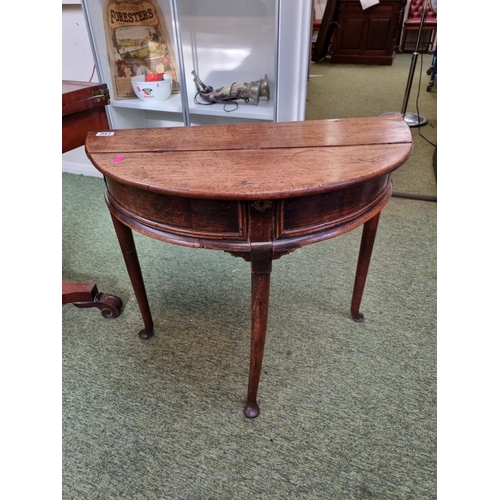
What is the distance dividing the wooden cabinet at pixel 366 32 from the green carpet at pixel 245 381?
15.8ft

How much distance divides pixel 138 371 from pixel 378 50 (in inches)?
230

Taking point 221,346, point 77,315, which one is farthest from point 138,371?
point 77,315

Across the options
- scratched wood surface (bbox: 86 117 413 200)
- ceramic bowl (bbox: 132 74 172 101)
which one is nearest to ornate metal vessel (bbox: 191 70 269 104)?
ceramic bowl (bbox: 132 74 172 101)

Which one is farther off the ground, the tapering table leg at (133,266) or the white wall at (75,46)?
the white wall at (75,46)

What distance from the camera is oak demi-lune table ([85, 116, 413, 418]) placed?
22.9 inches

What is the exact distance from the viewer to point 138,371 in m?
1.03

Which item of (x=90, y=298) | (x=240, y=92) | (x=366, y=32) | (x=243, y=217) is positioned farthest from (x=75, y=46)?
(x=366, y=32)

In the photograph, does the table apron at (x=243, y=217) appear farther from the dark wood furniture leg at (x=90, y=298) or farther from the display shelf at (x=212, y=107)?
the display shelf at (x=212, y=107)

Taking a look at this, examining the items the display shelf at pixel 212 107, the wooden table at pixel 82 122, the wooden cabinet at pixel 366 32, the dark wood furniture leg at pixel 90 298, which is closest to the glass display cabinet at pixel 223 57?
the display shelf at pixel 212 107

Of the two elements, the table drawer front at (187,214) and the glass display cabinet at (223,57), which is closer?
the table drawer front at (187,214)

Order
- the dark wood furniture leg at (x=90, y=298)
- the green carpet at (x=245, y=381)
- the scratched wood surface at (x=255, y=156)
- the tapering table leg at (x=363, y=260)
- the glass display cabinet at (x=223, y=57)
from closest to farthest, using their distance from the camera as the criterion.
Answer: the scratched wood surface at (x=255, y=156) → the green carpet at (x=245, y=381) → the tapering table leg at (x=363, y=260) → the dark wood furniture leg at (x=90, y=298) → the glass display cabinet at (x=223, y=57)

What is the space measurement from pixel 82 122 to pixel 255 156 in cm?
62

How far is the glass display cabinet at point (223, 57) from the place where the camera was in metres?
1.44

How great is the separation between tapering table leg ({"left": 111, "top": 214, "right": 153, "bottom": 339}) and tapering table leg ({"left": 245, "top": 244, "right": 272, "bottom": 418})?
1.26ft
